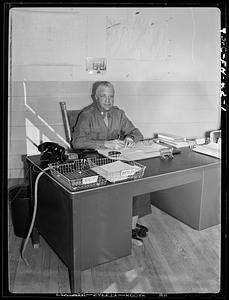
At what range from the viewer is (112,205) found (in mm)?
1257

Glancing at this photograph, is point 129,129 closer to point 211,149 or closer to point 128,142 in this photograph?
point 128,142

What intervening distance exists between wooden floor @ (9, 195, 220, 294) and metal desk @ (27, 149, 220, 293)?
0.06 meters

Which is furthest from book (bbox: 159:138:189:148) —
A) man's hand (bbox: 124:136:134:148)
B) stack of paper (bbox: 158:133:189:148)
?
man's hand (bbox: 124:136:134:148)

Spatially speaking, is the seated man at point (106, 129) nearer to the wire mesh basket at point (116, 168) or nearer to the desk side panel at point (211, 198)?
the wire mesh basket at point (116, 168)

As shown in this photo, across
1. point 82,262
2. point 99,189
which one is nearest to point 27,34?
point 99,189

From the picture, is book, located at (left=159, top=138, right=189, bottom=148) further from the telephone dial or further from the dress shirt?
the telephone dial

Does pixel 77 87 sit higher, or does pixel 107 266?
pixel 77 87

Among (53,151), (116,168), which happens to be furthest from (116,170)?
(53,151)

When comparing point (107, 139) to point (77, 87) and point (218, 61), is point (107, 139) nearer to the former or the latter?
point (77, 87)

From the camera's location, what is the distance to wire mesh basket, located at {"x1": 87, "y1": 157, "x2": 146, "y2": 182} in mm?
1254

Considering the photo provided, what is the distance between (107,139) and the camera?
1.38 m

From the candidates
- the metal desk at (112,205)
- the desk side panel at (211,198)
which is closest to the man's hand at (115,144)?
the metal desk at (112,205)

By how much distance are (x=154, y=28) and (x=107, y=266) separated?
899 mm

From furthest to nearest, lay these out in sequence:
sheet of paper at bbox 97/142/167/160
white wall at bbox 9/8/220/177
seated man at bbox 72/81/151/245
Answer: sheet of paper at bbox 97/142/167/160 → seated man at bbox 72/81/151/245 → white wall at bbox 9/8/220/177
